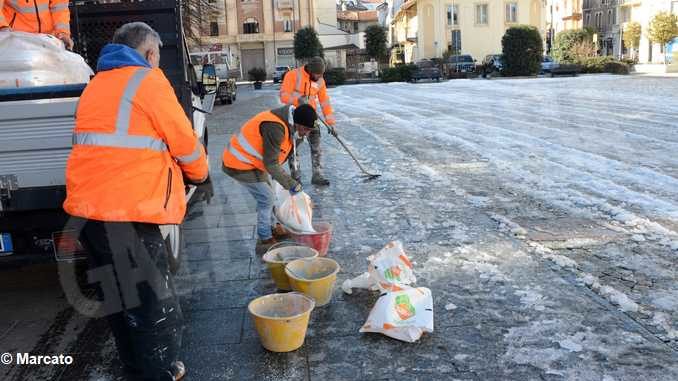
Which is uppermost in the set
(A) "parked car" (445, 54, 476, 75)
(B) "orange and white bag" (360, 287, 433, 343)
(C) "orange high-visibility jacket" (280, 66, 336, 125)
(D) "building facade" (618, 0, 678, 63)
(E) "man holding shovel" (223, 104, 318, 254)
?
(D) "building facade" (618, 0, 678, 63)

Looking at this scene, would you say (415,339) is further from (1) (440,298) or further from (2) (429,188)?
(2) (429,188)

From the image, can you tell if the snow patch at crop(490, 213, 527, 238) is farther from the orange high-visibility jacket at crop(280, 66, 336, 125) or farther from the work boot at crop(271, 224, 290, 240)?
the orange high-visibility jacket at crop(280, 66, 336, 125)

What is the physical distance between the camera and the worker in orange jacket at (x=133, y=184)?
2852 millimetres

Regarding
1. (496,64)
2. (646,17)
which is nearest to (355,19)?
(646,17)

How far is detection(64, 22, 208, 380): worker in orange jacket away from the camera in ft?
9.36

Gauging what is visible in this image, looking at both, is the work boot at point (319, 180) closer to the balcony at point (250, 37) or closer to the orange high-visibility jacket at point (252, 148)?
the orange high-visibility jacket at point (252, 148)

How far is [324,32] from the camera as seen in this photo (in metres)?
64.4

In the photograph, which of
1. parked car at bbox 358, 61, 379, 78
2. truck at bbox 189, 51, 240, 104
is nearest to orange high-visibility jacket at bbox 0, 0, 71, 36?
truck at bbox 189, 51, 240, 104

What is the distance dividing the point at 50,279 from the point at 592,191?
5.30 meters

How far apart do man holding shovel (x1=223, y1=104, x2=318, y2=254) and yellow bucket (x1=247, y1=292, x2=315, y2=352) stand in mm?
1290

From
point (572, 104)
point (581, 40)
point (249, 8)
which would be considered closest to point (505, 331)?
point (572, 104)

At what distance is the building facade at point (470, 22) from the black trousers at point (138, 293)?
54.0 meters

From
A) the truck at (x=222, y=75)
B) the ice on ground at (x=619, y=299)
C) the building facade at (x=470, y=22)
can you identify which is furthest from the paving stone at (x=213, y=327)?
the building facade at (x=470, y=22)

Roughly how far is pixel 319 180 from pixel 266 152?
3230 mm
